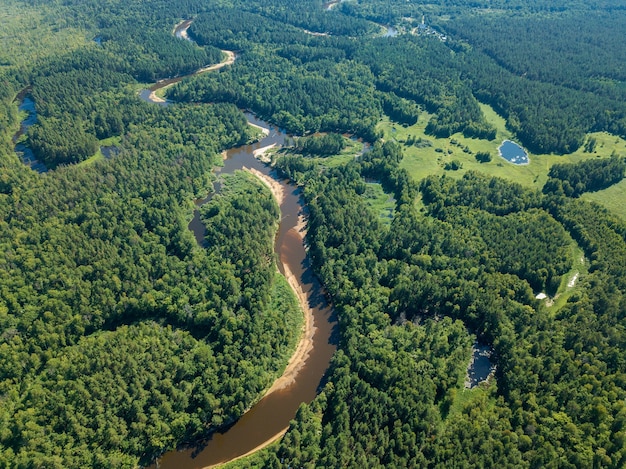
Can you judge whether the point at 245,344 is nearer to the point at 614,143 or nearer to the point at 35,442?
the point at 35,442

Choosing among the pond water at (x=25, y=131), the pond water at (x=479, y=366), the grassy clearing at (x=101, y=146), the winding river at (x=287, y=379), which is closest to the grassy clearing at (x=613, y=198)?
the pond water at (x=479, y=366)

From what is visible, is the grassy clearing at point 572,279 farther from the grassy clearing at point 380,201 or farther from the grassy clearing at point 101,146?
the grassy clearing at point 101,146

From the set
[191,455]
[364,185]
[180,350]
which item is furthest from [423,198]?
[191,455]

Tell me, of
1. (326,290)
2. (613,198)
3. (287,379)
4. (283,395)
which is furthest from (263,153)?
(613,198)

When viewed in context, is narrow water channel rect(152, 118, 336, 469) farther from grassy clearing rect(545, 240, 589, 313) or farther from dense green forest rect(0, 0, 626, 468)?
grassy clearing rect(545, 240, 589, 313)

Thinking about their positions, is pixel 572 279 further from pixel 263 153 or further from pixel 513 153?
pixel 263 153

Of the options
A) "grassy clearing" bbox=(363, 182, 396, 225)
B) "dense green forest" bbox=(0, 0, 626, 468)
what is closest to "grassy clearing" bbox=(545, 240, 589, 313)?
"dense green forest" bbox=(0, 0, 626, 468)
